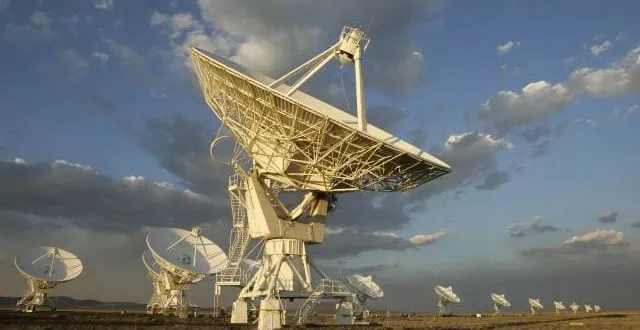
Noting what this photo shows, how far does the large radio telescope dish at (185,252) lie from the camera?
142ft

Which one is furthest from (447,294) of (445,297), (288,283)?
(288,283)

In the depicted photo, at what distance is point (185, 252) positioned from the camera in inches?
1745

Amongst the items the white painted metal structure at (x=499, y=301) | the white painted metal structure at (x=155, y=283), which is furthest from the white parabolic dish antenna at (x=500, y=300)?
the white painted metal structure at (x=155, y=283)

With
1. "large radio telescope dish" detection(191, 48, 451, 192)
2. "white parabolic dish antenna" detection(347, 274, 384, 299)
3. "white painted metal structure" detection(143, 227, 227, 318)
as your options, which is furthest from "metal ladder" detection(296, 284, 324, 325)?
"white parabolic dish antenna" detection(347, 274, 384, 299)

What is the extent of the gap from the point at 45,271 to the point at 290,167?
32.9 metres

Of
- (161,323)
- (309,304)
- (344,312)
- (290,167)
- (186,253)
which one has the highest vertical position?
(290,167)

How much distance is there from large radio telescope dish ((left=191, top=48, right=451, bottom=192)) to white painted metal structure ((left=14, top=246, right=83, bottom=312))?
30.6m

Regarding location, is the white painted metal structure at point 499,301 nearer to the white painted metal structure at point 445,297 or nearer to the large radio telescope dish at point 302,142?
the white painted metal structure at point 445,297

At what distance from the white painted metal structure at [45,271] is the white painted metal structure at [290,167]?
25.5 meters

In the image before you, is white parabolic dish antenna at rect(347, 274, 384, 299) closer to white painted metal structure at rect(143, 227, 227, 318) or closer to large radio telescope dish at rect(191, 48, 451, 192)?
white painted metal structure at rect(143, 227, 227, 318)

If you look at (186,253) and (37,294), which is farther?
(37,294)

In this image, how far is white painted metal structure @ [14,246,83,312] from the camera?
51.1 meters

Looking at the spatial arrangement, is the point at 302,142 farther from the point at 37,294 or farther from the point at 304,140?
the point at 37,294

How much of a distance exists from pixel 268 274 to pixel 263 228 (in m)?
2.77
